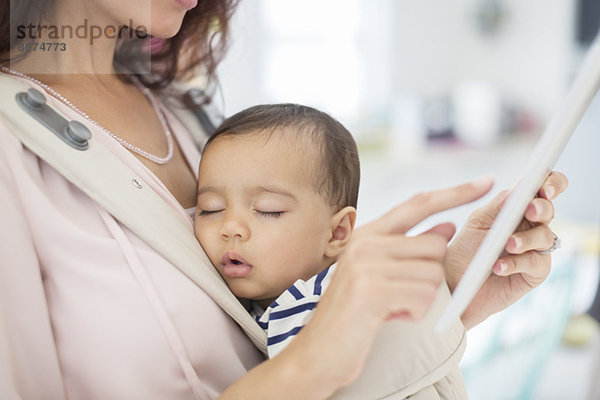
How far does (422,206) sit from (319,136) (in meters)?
0.40

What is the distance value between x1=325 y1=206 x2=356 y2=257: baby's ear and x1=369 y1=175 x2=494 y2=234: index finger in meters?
0.35

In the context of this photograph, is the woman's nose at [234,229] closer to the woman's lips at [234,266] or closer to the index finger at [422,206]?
the woman's lips at [234,266]

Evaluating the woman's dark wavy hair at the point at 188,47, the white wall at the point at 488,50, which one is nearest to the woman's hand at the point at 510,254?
the woman's dark wavy hair at the point at 188,47

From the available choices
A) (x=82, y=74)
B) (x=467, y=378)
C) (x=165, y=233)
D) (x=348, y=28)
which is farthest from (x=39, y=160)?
(x=348, y=28)

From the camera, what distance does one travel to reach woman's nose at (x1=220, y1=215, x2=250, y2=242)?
0.97 metres

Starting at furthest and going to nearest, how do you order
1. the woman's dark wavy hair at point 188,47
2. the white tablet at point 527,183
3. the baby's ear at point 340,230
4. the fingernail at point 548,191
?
the woman's dark wavy hair at point 188,47 < the baby's ear at point 340,230 < the fingernail at point 548,191 < the white tablet at point 527,183

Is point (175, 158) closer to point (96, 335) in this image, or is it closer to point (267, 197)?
point (267, 197)

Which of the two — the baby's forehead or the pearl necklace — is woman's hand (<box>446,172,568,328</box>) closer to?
the baby's forehead

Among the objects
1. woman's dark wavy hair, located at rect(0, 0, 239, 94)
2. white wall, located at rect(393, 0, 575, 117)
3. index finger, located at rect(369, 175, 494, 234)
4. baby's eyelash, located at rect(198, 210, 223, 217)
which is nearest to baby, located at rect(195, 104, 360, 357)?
baby's eyelash, located at rect(198, 210, 223, 217)

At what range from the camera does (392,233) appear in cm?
71

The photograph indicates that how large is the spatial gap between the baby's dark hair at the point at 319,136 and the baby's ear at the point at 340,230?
2 cm

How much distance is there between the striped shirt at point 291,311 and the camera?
2.90 feet

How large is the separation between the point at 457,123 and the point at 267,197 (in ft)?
15.5

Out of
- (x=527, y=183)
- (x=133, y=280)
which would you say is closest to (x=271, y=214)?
(x=133, y=280)
